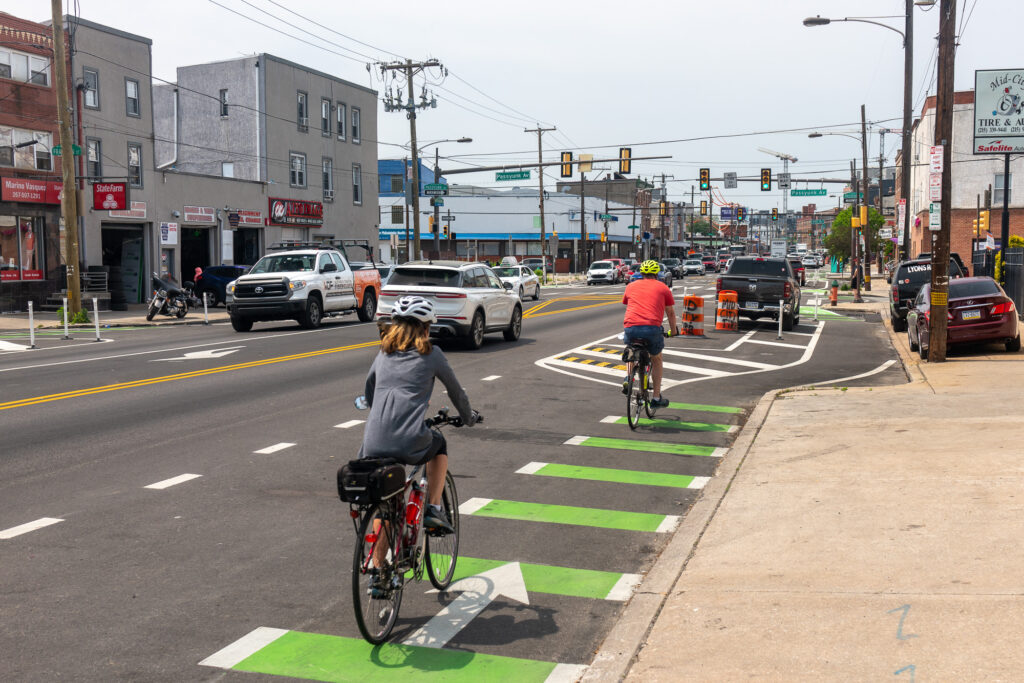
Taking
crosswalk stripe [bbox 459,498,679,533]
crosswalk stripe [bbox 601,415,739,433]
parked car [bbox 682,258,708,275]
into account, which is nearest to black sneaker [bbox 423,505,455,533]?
crosswalk stripe [bbox 459,498,679,533]

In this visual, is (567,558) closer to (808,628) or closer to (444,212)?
(808,628)

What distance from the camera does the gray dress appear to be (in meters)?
5.35

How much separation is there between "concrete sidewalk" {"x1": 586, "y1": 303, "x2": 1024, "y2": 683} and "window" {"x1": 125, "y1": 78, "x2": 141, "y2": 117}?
34.8 m

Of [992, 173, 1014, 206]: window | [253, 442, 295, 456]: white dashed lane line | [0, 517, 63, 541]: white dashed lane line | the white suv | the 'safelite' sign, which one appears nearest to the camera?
[0, 517, 63, 541]: white dashed lane line

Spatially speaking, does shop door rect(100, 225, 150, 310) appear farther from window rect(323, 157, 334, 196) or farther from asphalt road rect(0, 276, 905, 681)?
asphalt road rect(0, 276, 905, 681)

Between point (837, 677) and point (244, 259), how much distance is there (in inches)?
1799

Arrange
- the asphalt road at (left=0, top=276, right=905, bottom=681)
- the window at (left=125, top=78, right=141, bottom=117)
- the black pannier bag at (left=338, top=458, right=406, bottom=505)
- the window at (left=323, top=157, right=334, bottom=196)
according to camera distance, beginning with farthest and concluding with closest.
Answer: the window at (left=323, top=157, right=334, bottom=196)
the window at (left=125, top=78, right=141, bottom=117)
the asphalt road at (left=0, top=276, right=905, bottom=681)
the black pannier bag at (left=338, top=458, right=406, bottom=505)

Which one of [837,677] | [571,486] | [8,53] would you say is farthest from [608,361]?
[8,53]

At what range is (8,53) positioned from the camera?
3388 cm

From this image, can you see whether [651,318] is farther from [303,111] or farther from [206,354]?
[303,111]

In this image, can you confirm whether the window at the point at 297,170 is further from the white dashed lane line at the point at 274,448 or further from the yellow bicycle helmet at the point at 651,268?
the white dashed lane line at the point at 274,448

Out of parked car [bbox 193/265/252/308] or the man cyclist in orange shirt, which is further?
parked car [bbox 193/265/252/308]

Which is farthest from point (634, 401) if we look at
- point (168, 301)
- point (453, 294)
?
point (168, 301)

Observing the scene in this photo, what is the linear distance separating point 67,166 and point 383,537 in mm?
27068
